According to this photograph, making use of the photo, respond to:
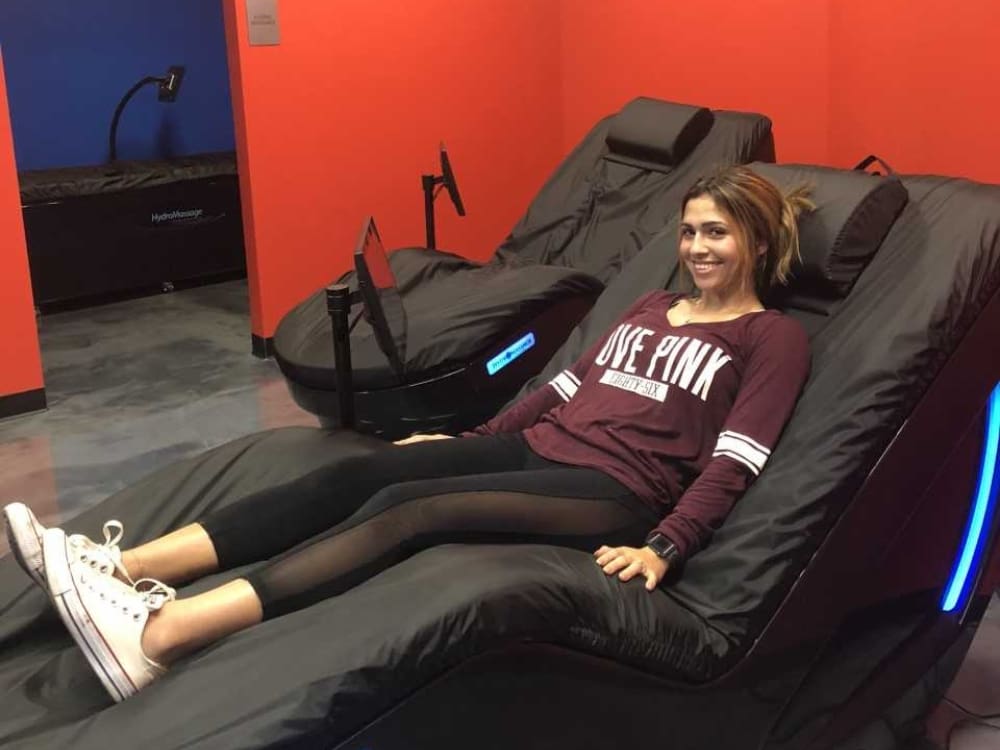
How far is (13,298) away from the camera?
11.8ft

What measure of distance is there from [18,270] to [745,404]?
2561 mm

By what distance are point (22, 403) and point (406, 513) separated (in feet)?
7.80

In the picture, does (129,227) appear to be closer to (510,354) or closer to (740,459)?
(510,354)

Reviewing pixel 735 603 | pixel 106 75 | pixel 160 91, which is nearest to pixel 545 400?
pixel 735 603

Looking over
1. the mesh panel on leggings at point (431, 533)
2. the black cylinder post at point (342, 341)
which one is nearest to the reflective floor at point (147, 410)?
the mesh panel on leggings at point (431, 533)

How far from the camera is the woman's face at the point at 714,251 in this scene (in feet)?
6.48

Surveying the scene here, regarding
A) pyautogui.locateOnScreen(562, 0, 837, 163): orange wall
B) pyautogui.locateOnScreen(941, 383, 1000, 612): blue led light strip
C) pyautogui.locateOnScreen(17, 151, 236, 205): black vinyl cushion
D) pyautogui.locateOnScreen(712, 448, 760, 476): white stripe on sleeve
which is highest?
pyautogui.locateOnScreen(562, 0, 837, 163): orange wall

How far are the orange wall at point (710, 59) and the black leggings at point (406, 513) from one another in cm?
185

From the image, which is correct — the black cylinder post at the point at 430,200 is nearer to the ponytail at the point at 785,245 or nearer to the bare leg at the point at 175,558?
the ponytail at the point at 785,245

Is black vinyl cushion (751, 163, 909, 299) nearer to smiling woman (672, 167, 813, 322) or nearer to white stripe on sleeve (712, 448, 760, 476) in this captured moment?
smiling woman (672, 167, 813, 322)

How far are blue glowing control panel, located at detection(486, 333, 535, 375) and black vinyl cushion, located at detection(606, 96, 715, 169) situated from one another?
2.55 ft

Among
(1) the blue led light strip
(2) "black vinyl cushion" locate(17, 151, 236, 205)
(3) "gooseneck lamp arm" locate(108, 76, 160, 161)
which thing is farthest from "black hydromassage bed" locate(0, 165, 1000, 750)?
(3) "gooseneck lamp arm" locate(108, 76, 160, 161)

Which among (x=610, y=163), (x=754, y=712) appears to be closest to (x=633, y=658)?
(x=754, y=712)

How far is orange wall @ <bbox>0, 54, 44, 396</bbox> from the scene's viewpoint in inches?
138
